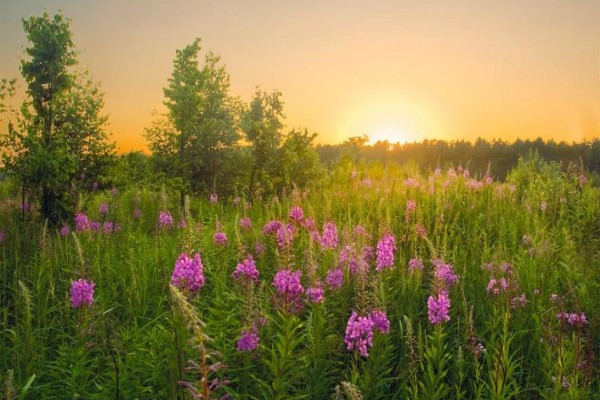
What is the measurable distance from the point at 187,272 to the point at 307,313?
1947 mm

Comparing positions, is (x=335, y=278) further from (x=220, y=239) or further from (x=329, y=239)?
(x=220, y=239)

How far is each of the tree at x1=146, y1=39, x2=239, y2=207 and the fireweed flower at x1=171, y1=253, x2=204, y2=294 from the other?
849cm

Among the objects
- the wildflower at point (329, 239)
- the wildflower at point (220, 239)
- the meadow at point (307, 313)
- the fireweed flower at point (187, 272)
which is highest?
the fireweed flower at point (187, 272)

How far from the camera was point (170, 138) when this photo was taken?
1238cm

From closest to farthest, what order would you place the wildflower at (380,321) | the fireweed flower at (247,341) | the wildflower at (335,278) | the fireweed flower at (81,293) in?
the wildflower at (380,321)
the fireweed flower at (247,341)
the fireweed flower at (81,293)
the wildflower at (335,278)

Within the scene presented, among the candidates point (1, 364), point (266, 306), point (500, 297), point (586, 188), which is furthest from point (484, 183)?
point (1, 364)

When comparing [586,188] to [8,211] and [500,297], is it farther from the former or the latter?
[8,211]

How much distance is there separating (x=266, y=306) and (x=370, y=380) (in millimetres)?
1339

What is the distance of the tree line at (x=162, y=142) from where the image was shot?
370 inches

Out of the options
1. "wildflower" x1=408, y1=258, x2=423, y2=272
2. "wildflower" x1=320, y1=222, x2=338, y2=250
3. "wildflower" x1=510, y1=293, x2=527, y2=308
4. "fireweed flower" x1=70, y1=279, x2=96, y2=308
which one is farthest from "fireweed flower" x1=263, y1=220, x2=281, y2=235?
"fireweed flower" x1=70, y1=279, x2=96, y2=308

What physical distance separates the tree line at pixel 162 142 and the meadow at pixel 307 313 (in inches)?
41.4

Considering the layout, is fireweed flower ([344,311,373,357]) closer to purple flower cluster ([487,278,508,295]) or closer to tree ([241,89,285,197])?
purple flower cluster ([487,278,508,295])

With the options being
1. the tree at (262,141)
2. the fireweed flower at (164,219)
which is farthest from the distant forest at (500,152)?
the fireweed flower at (164,219)

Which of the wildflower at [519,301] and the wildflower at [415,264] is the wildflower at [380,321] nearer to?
the wildflower at [415,264]
